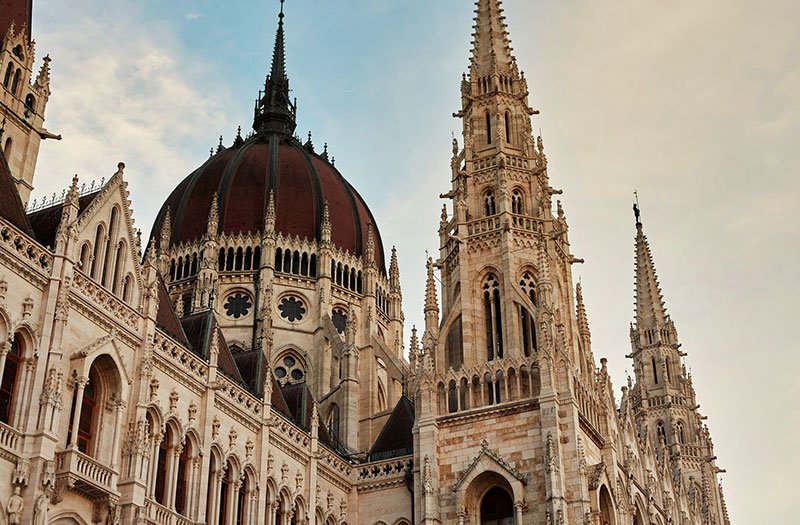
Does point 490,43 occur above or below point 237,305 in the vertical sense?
above

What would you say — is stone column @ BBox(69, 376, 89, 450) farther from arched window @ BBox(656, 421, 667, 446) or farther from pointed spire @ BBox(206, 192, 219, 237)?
arched window @ BBox(656, 421, 667, 446)

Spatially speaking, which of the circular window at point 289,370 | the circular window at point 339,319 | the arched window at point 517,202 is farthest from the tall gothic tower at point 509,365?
the circular window at point 339,319

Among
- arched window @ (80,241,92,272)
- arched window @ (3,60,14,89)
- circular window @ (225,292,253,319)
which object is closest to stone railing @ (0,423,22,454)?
arched window @ (80,241,92,272)

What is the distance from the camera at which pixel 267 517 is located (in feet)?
101

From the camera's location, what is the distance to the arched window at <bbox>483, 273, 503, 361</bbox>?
122 feet

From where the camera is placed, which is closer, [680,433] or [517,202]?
[517,202]

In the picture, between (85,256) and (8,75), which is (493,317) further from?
(8,75)

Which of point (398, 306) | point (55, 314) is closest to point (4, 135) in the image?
point (55, 314)

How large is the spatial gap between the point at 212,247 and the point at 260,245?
7.47 ft

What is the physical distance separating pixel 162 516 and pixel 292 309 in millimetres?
23424

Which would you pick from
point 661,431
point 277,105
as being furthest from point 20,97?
point 661,431

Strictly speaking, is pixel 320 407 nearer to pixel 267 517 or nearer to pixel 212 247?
pixel 212 247

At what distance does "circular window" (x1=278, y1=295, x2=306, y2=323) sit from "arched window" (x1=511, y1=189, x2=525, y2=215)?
1297cm

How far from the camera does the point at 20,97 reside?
1276 inches
